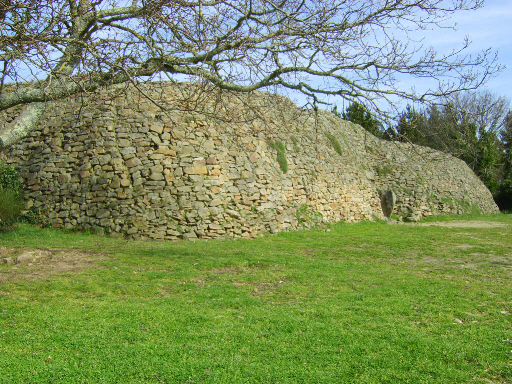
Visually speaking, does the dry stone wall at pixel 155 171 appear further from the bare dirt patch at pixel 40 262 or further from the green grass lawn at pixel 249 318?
the bare dirt patch at pixel 40 262

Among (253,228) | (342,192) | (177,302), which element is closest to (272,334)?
(177,302)

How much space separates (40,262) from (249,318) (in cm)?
524

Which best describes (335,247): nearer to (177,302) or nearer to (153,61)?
(177,302)

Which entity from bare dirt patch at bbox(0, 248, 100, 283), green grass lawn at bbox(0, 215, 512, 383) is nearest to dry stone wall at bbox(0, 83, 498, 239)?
green grass lawn at bbox(0, 215, 512, 383)

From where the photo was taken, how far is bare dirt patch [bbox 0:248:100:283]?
7750 mm

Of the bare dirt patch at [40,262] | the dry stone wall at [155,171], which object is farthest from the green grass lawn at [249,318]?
the dry stone wall at [155,171]

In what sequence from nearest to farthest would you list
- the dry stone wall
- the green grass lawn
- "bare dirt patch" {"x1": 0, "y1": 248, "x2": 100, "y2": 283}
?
1. the green grass lawn
2. "bare dirt patch" {"x1": 0, "y1": 248, "x2": 100, "y2": 283}
3. the dry stone wall

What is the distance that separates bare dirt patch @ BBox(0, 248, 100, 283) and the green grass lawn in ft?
0.20

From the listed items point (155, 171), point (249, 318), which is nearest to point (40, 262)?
point (155, 171)

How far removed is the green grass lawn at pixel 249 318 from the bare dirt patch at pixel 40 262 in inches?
2.4

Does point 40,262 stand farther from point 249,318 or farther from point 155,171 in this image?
point 249,318

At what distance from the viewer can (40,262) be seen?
8.73 metres

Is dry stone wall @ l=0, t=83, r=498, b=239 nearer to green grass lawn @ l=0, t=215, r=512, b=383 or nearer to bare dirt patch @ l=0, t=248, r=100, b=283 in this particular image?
green grass lawn @ l=0, t=215, r=512, b=383

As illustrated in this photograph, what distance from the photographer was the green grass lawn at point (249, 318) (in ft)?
14.0
